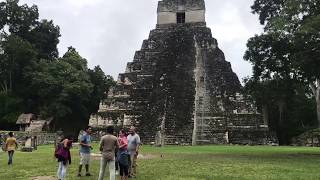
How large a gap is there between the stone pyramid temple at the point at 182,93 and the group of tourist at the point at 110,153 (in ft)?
47.1

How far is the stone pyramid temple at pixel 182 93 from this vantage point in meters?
29.2

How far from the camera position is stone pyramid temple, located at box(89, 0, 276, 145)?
1150 inches

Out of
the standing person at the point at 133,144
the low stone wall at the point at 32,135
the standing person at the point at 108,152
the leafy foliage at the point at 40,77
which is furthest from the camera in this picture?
the leafy foliage at the point at 40,77

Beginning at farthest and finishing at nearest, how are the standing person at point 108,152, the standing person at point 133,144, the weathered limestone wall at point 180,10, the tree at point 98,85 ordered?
the tree at point 98,85 < the weathered limestone wall at point 180,10 < the standing person at point 133,144 < the standing person at point 108,152

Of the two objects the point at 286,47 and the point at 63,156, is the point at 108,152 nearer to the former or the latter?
the point at 63,156

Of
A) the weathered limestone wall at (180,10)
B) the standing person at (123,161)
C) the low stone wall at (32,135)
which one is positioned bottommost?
the standing person at (123,161)

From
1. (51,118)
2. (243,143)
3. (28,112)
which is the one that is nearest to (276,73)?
(243,143)

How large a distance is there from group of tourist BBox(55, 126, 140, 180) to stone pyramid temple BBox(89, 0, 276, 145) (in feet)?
47.1

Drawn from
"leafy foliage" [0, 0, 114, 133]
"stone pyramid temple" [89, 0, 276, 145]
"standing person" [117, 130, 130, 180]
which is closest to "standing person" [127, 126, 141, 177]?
"standing person" [117, 130, 130, 180]

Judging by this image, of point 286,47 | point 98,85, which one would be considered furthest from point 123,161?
point 98,85

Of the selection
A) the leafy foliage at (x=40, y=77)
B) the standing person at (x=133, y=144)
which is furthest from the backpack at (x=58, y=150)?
the leafy foliage at (x=40, y=77)

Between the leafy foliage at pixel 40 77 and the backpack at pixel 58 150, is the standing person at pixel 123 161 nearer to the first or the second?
the backpack at pixel 58 150

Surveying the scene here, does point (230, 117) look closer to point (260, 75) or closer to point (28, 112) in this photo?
point (260, 75)

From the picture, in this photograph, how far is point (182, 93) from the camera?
3100 centimetres
